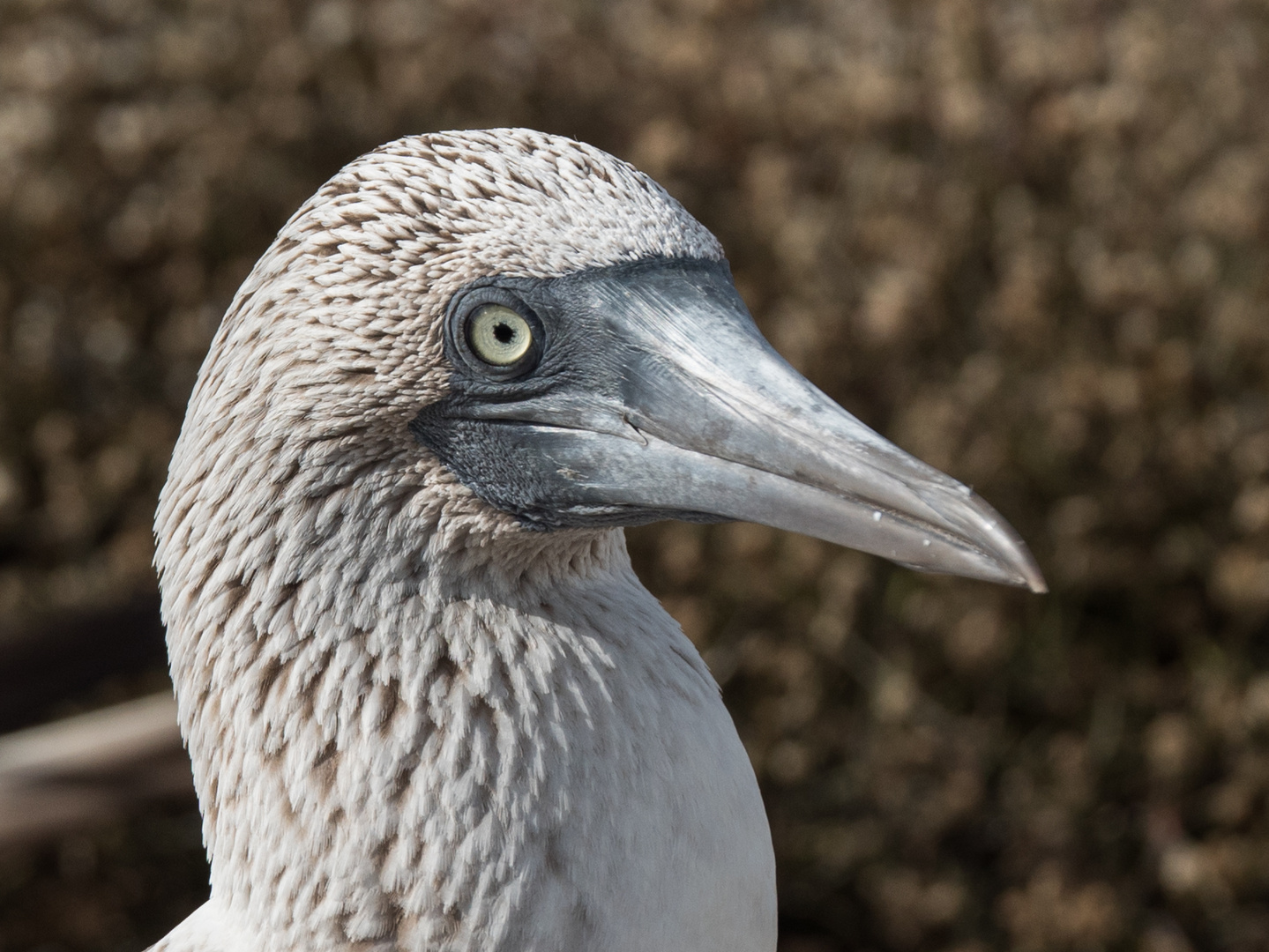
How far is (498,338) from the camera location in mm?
1703

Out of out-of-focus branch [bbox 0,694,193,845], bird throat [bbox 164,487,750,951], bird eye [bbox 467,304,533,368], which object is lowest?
out-of-focus branch [bbox 0,694,193,845]

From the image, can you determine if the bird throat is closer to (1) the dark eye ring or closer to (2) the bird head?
(2) the bird head

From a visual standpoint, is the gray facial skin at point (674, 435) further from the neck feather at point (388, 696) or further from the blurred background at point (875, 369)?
the blurred background at point (875, 369)

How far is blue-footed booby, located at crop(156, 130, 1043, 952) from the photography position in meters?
1.66

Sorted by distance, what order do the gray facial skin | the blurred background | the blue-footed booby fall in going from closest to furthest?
the gray facial skin → the blue-footed booby → the blurred background

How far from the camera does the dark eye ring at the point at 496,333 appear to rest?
66.1 inches

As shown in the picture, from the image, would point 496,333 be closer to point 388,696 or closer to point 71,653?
point 388,696

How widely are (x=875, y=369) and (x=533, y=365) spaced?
3133 mm

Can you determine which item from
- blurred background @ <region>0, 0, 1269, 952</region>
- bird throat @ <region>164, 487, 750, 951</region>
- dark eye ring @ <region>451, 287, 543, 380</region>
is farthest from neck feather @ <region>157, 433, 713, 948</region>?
blurred background @ <region>0, 0, 1269, 952</region>

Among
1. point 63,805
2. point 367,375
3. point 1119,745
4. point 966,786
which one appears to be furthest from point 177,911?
point 367,375

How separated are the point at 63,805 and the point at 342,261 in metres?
2.59

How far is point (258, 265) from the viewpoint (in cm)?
184

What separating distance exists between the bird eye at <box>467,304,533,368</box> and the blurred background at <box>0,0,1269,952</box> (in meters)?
2.60

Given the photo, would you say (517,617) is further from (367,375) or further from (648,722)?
(367,375)
